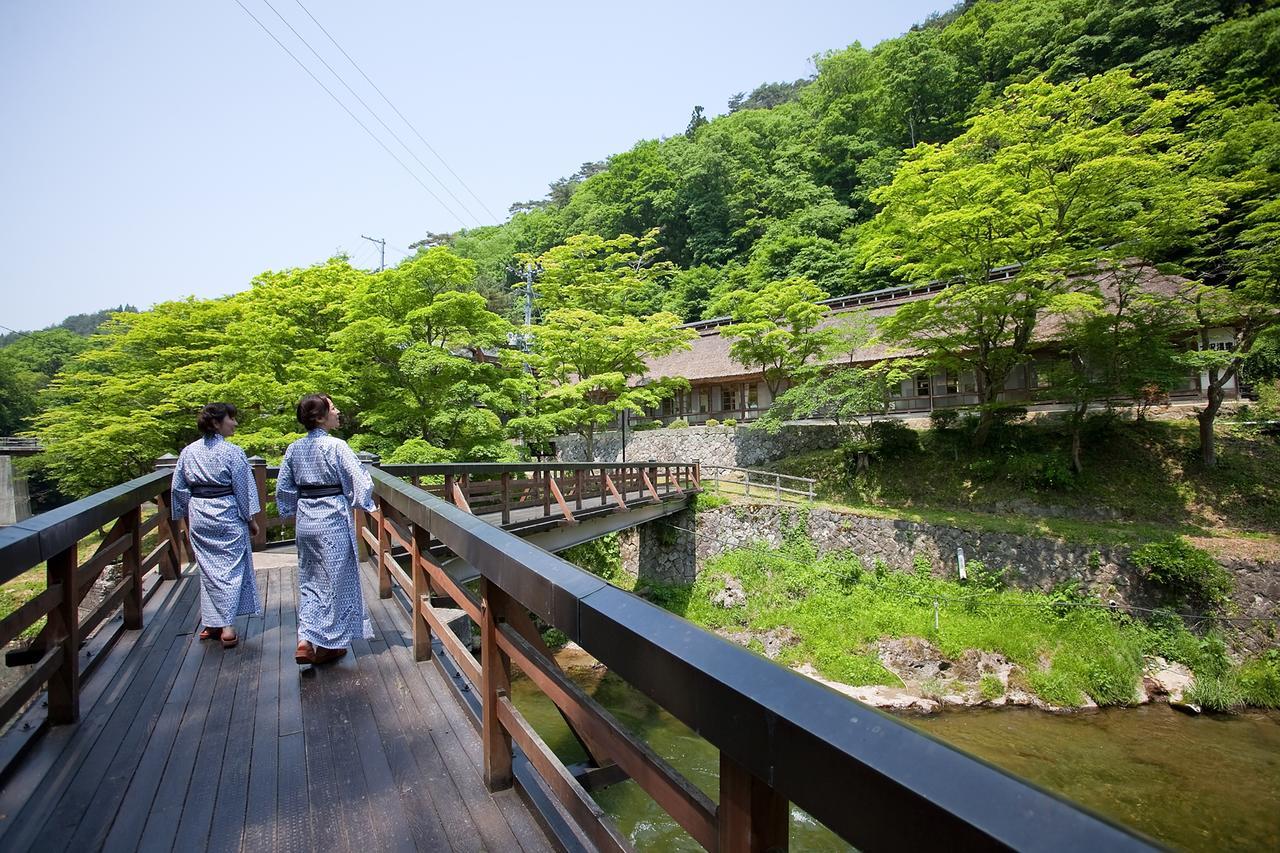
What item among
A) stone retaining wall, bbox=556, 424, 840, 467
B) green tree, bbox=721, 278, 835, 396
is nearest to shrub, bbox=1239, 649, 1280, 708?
stone retaining wall, bbox=556, 424, 840, 467

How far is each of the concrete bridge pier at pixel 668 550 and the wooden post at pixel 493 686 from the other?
13.3 metres

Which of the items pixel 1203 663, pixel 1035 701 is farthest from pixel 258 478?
pixel 1203 663

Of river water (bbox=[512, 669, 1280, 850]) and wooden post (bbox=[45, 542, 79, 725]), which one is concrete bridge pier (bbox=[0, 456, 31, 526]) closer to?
river water (bbox=[512, 669, 1280, 850])

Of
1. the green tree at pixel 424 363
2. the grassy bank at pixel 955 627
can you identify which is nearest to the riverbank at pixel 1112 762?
the grassy bank at pixel 955 627

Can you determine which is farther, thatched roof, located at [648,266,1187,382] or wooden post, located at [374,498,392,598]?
thatched roof, located at [648,266,1187,382]

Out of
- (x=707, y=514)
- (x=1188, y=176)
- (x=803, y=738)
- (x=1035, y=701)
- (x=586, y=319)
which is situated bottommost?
(x=1035, y=701)

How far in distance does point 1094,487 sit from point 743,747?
16318 mm

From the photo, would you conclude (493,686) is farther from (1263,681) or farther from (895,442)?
(895,442)

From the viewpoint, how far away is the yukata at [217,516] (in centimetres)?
364

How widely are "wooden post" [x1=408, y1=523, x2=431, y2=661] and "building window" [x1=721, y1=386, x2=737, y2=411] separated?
20.3 metres

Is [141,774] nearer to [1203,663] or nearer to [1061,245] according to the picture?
[1203,663]

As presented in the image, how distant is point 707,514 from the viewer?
15539 millimetres

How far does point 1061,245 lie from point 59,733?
16034 mm

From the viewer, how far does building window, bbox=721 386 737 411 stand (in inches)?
909
